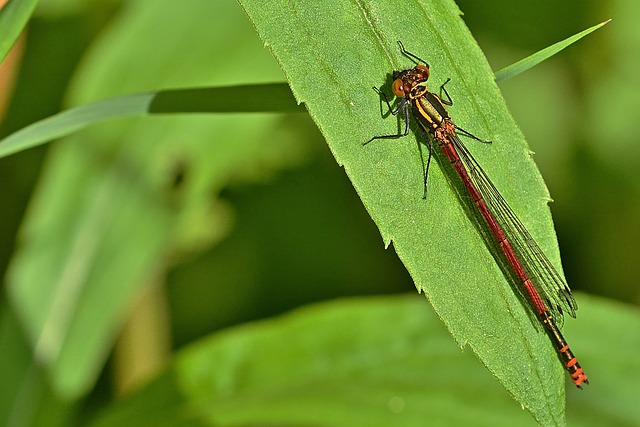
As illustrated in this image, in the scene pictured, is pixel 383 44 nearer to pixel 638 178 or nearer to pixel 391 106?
pixel 391 106

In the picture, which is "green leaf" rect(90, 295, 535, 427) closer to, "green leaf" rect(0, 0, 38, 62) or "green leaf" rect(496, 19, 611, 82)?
"green leaf" rect(496, 19, 611, 82)

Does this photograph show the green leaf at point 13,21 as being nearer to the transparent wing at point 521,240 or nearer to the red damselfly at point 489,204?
the red damselfly at point 489,204

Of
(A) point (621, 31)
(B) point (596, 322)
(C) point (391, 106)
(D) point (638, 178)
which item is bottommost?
(D) point (638, 178)

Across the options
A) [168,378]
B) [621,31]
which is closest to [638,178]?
[621,31]

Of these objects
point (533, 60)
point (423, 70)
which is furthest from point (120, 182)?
point (533, 60)

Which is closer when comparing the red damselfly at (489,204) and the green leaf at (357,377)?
the red damselfly at (489,204)

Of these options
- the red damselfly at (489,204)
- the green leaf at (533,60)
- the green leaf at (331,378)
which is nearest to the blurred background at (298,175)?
the green leaf at (331,378)

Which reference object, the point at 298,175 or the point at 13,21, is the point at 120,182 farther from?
the point at 13,21
